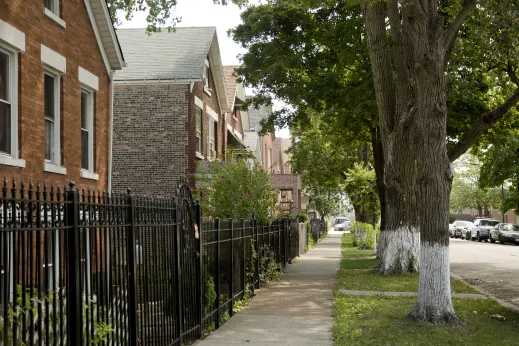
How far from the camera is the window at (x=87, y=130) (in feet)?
48.1

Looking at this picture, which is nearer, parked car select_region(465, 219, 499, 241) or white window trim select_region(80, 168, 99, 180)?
white window trim select_region(80, 168, 99, 180)

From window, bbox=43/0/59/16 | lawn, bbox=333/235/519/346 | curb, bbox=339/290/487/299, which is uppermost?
window, bbox=43/0/59/16

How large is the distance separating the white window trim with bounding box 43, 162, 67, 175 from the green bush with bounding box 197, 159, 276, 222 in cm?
579

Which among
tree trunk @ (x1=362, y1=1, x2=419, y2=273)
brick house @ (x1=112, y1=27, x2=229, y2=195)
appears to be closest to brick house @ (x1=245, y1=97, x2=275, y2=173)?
brick house @ (x1=112, y1=27, x2=229, y2=195)

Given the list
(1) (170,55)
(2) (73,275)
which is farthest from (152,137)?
(2) (73,275)

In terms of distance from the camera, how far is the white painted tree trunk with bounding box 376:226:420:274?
19.2 m

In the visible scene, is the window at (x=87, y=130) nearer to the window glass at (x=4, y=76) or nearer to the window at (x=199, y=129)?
the window glass at (x=4, y=76)

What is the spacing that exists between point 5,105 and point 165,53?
13452mm

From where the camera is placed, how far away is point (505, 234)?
45.2m

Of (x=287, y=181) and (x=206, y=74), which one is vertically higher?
(x=206, y=74)

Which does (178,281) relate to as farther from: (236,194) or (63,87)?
(236,194)

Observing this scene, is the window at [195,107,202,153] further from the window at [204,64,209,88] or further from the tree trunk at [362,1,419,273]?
the tree trunk at [362,1,419,273]

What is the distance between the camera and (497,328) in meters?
10.3

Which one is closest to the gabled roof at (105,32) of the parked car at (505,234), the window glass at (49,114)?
the window glass at (49,114)
